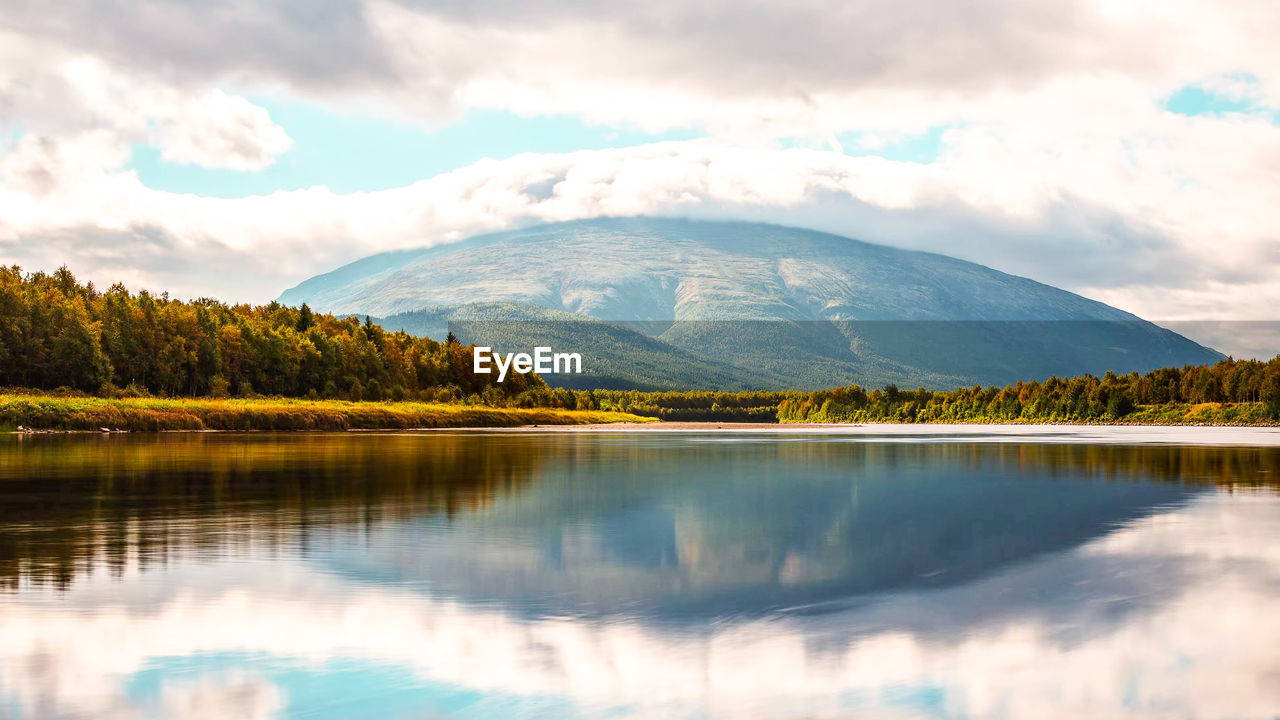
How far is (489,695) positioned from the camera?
8.07 m

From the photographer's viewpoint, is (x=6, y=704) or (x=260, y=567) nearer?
(x=6, y=704)

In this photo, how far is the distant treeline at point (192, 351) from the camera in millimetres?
86438

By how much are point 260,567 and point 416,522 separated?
514 cm

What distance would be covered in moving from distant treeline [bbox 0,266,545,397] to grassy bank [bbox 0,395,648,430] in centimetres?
714

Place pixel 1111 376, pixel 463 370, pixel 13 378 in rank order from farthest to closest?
pixel 1111 376 → pixel 463 370 → pixel 13 378

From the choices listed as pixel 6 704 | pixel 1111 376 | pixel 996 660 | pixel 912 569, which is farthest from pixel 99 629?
pixel 1111 376

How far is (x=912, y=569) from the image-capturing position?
45.8ft

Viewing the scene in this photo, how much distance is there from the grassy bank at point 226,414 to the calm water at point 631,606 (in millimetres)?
48901

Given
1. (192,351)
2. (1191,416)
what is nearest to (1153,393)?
(1191,416)

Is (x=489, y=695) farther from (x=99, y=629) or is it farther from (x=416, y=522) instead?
(x=416, y=522)

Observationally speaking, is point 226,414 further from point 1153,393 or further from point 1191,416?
point 1153,393

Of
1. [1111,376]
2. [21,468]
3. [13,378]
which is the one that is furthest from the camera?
[1111,376]

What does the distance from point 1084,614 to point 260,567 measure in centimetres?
963

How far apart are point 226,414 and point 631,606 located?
77.4 metres
